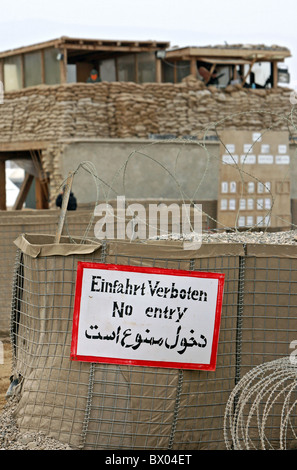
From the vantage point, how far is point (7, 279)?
1030 cm

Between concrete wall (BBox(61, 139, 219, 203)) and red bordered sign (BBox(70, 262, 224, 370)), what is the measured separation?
15467 mm

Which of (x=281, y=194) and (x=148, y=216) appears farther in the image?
(x=281, y=194)

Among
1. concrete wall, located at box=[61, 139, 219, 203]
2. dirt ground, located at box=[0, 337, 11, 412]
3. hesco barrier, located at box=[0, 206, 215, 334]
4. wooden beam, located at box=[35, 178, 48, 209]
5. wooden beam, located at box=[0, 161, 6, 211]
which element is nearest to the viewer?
dirt ground, located at box=[0, 337, 11, 412]

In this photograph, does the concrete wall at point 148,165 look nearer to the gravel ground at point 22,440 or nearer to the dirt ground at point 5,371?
the dirt ground at point 5,371

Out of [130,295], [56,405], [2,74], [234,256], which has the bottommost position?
[56,405]

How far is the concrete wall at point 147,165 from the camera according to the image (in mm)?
21172

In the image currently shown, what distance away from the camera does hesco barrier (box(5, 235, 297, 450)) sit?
211 inches

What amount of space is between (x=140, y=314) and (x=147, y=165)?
53.8 ft

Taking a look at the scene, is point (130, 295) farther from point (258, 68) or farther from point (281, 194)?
point (258, 68)

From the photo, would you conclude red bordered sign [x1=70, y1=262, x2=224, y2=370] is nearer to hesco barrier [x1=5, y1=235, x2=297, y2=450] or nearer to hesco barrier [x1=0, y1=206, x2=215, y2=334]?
hesco barrier [x1=5, y1=235, x2=297, y2=450]

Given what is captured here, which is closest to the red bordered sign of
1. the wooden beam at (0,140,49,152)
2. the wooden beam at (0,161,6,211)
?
the wooden beam at (0,140,49,152)

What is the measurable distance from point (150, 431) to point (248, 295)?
45.2 inches

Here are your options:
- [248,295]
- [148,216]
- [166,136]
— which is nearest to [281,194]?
[166,136]

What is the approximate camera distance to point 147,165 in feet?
70.7
